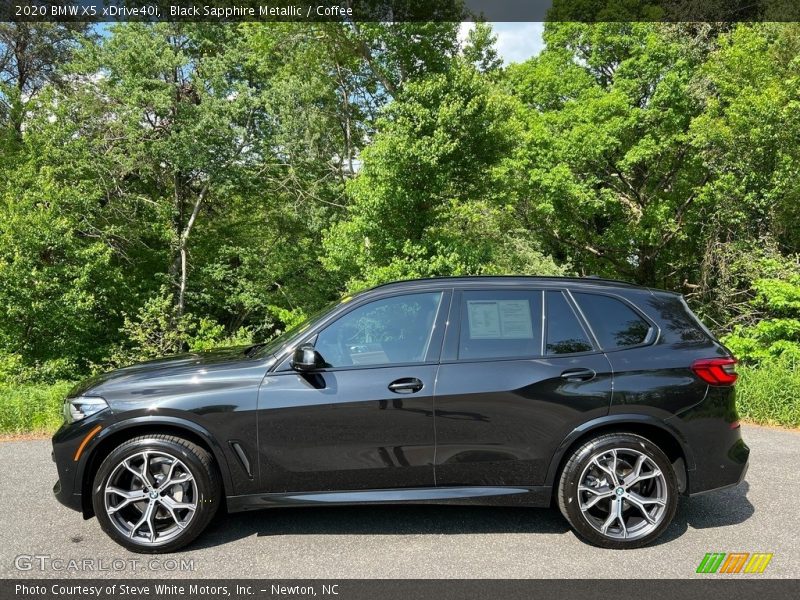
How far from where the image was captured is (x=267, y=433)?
369cm

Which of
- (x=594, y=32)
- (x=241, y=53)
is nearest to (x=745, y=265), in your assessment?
(x=594, y=32)

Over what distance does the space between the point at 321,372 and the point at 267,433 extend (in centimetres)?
52

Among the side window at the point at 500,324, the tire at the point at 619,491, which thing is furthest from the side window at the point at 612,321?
the tire at the point at 619,491

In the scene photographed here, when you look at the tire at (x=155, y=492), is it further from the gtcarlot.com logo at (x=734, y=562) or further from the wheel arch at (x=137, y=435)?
the gtcarlot.com logo at (x=734, y=562)

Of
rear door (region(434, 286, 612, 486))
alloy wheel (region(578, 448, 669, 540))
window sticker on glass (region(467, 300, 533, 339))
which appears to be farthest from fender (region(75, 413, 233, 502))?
alloy wheel (region(578, 448, 669, 540))

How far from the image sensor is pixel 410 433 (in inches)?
146

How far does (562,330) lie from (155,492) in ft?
9.57

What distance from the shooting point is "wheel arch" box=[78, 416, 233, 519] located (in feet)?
12.0

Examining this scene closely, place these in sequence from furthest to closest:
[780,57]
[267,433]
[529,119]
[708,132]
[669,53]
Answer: [529,119], [669,53], [708,132], [780,57], [267,433]

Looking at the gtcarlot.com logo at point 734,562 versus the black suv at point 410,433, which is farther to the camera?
the black suv at point 410,433

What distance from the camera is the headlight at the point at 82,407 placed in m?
3.71

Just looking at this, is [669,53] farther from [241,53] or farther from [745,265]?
[241,53]

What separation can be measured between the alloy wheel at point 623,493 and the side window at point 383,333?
1.39m
